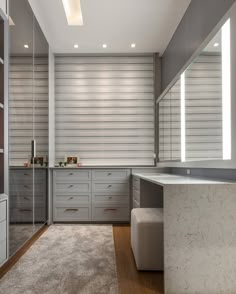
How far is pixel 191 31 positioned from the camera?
10.9 ft

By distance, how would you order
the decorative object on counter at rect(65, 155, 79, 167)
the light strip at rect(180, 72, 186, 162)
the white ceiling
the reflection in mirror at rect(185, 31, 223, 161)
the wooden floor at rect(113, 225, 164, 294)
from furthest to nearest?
the decorative object on counter at rect(65, 155, 79, 167)
the white ceiling
the light strip at rect(180, 72, 186, 162)
the reflection in mirror at rect(185, 31, 223, 161)
the wooden floor at rect(113, 225, 164, 294)

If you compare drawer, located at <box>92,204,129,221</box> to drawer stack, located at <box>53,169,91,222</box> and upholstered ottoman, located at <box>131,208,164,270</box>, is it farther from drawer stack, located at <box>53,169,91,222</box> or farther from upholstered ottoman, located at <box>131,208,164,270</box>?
upholstered ottoman, located at <box>131,208,164,270</box>

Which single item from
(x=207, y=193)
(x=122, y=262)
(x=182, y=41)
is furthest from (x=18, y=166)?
(x=182, y=41)

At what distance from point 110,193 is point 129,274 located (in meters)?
2.13

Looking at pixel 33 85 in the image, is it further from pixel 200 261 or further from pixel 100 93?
pixel 200 261

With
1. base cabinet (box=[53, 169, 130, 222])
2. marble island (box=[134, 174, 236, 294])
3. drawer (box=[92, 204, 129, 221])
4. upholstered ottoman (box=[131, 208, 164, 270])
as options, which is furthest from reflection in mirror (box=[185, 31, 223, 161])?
drawer (box=[92, 204, 129, 221])

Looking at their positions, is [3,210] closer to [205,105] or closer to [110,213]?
[205,105]

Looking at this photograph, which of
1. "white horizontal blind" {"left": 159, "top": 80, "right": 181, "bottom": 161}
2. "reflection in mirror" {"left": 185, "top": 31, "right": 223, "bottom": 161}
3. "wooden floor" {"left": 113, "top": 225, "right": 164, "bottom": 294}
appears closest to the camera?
"wooden floor" {"left": 113, "top": 225, "right": 164, "bottom": 294}

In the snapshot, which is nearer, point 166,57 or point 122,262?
point 122,262

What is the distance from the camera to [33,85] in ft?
11.4

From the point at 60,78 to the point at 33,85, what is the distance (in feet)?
5.23

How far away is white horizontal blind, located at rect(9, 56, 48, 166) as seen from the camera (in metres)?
2.81

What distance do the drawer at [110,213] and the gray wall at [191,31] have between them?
87.8 inches

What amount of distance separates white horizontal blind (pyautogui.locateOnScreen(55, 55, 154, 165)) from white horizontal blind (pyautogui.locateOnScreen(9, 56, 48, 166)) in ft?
2.99
